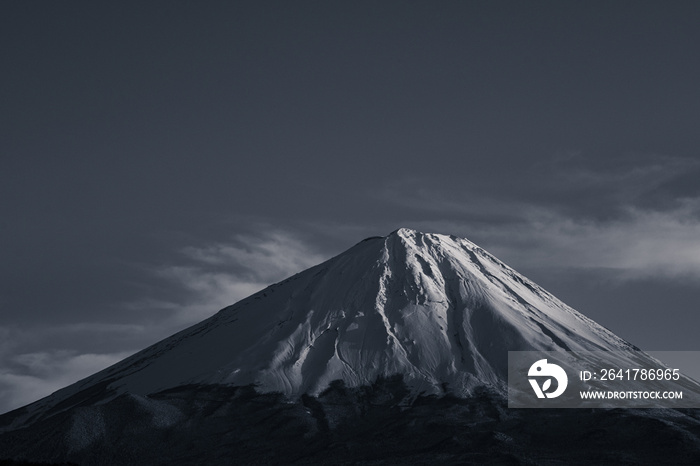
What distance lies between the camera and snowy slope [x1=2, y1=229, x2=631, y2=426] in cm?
15250

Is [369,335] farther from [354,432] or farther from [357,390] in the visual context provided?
[354,432]

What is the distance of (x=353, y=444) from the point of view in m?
122

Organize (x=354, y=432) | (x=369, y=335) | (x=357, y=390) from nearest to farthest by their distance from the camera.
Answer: (x=354, y=432)
(x=357, y=390)
(x=369, y=335)

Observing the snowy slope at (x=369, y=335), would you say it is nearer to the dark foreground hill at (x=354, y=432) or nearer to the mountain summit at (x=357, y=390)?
the mountain summit at (x=357, y=390)

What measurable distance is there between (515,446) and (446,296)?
218ft

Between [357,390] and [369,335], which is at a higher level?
[369,335]

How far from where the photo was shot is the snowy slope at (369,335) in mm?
152500

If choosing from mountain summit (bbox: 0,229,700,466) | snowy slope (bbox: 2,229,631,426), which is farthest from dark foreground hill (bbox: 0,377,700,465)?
snowy slope (bbox: 2,229,631,426)

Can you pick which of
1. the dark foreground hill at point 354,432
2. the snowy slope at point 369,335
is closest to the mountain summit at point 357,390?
the dark foreground hill at point 354,432

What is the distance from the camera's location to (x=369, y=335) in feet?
538

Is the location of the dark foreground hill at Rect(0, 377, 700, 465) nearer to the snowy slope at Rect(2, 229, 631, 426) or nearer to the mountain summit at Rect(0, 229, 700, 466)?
the mountain summit at Rect(0, 229, 700, 466)

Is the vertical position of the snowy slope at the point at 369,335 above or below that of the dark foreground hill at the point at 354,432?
above

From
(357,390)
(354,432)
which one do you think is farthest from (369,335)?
(354,432)

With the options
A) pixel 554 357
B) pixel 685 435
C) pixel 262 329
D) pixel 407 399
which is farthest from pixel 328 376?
pixel 685 435
